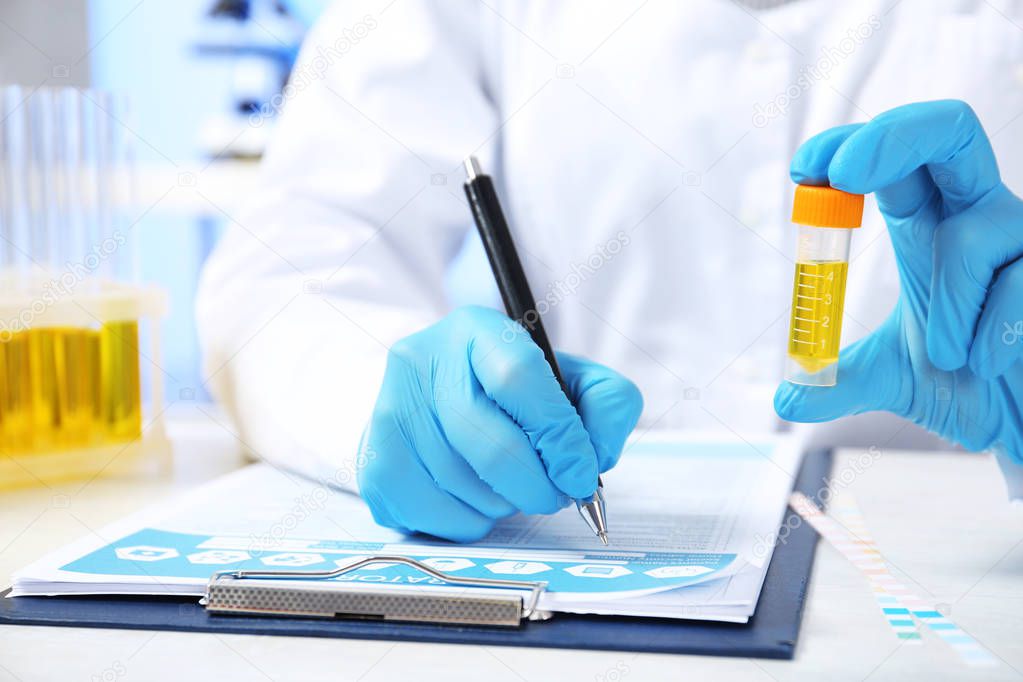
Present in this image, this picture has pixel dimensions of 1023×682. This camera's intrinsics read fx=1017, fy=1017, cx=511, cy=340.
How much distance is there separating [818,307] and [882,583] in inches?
6.5

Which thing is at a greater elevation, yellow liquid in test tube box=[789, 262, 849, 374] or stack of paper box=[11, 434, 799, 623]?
yellow liquid in test tube box=[789, 262, 849, 374]

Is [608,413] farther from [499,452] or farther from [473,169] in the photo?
[473,169]

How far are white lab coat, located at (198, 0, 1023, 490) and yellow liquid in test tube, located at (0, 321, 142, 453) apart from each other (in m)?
0.11

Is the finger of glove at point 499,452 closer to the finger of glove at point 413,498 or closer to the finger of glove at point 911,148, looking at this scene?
the finger of glove at point 413,498

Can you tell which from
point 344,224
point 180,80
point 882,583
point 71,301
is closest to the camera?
point 882,583

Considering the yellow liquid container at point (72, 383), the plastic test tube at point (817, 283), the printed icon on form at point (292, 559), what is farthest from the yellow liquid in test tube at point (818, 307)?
the yellow liquid container at point (72, 383)

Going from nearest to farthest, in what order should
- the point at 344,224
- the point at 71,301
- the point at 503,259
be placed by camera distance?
1. the point at 503,259
2. the point at 71,301
3. the point at 344,224

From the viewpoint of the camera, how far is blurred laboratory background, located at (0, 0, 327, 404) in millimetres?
2514

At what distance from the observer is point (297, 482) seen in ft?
2.72

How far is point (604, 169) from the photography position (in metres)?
1.13

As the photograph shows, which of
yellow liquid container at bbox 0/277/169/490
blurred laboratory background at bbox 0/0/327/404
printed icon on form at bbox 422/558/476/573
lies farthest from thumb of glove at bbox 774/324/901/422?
blurred laboratory background at bbox 0/0/327/404

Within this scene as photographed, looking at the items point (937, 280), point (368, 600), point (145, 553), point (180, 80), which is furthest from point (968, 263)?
point (180, 80)

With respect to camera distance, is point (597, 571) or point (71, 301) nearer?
point (597, 571)

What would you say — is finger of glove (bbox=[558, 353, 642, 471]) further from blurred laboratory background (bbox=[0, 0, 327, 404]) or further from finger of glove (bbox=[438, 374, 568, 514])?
blurred laboratory background (bbox=[0, 0, 327, 404])
